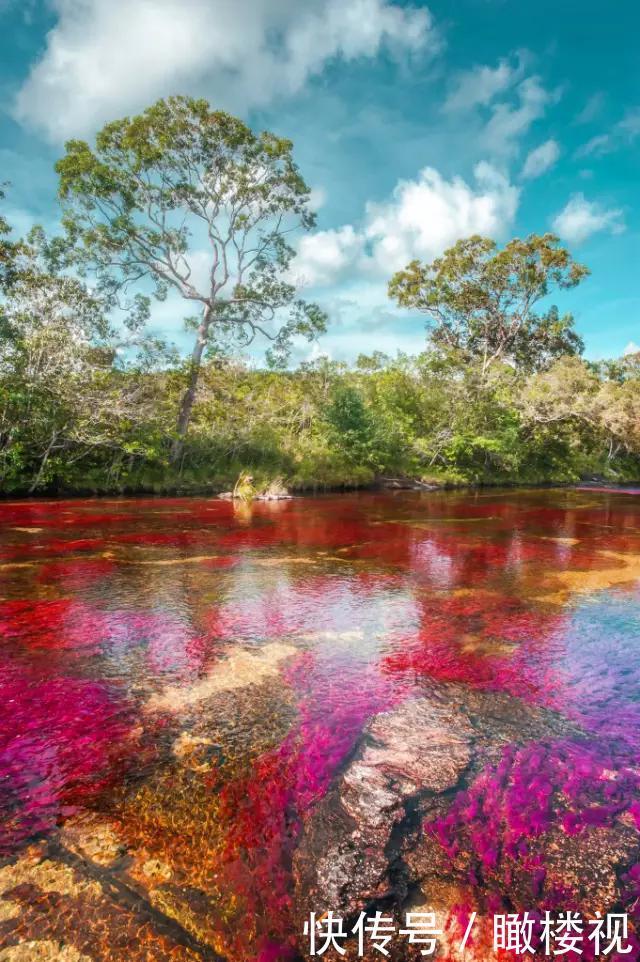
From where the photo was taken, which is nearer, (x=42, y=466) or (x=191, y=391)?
(x=42, y=466)

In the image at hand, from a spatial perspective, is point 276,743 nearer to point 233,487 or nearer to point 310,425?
point 233,487

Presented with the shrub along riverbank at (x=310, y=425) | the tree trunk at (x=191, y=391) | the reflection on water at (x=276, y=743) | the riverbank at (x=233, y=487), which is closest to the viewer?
the reflection on water at (x=276, y=743)

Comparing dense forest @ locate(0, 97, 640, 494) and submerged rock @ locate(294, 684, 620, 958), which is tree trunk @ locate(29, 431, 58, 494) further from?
submerged rock @ locate(294, 684, 620, 958)

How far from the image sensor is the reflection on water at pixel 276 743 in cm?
219

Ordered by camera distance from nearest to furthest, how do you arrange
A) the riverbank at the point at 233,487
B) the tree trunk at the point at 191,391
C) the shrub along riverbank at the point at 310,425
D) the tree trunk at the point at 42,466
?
the tree trunk at the point at 42,466
the shrub along riverbank at the point at 310,425
the riverbank at the point at 233,487
the tree trunk at the point at 191,391

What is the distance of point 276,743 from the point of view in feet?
10.8

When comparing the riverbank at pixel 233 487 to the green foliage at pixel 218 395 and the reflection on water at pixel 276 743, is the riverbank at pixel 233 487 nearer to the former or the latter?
the green foliage at pixel 218 395

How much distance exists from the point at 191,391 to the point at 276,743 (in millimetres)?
19876

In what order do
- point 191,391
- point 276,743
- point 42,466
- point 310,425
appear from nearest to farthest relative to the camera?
point 276,743 < point 42,466 < point 191,391 < point 310,425

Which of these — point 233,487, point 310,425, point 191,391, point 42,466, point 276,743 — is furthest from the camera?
point 310,425

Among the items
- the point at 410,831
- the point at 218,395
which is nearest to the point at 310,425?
the point at 218,395

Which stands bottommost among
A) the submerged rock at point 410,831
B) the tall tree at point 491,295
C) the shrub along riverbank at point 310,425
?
the submerged rock at point 410,831

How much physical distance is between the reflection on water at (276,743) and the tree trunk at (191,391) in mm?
13598

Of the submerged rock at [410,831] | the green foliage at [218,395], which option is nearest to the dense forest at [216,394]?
the green foliage at [218,395]
